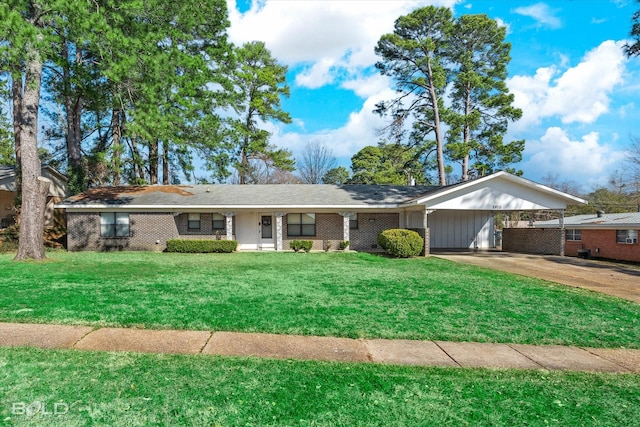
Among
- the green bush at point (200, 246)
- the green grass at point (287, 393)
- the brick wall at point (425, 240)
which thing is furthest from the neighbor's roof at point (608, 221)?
the green bush at point (200, 246)

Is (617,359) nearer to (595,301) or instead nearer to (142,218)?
(595,301)

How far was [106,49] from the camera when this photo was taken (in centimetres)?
1264

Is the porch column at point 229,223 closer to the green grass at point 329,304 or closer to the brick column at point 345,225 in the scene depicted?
the brick column at point 345,225

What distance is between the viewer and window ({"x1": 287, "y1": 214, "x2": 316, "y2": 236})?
800 inches

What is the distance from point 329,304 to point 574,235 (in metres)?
20.2

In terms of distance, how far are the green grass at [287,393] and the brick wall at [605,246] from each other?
17.5 metres

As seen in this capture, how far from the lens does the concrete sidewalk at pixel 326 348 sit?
4.41m

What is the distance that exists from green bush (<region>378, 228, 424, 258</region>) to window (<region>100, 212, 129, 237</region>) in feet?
43.1

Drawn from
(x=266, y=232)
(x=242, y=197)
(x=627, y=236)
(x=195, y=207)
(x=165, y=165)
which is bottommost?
(x=627, y=236)

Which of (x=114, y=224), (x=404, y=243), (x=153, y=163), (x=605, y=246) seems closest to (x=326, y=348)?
(x=404, y=243)

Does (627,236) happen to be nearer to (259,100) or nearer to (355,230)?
(355,230)

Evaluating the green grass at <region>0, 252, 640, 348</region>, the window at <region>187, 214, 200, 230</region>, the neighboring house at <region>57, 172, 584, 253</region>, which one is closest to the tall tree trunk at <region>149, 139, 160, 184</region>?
the neighboring house at <region>57, 172, 584, 253</region>

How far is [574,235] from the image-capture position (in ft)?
70.0

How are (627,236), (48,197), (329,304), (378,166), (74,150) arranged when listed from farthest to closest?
(378,166) < (48,197) < (74,150) < (627,236) < (329,304)
